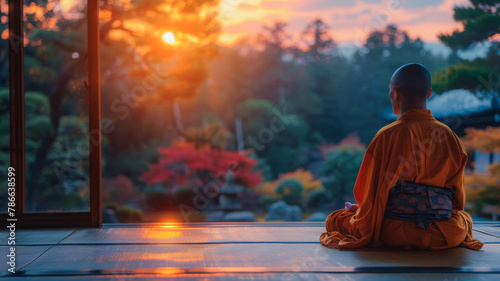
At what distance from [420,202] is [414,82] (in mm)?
642

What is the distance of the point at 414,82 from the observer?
245 cm

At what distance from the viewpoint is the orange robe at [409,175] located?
238cm

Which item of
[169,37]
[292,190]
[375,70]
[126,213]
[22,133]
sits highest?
[169,37]

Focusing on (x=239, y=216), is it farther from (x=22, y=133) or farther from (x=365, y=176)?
(x=365, y=176)

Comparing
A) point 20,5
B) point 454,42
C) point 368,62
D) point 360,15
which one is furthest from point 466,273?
point 360,15

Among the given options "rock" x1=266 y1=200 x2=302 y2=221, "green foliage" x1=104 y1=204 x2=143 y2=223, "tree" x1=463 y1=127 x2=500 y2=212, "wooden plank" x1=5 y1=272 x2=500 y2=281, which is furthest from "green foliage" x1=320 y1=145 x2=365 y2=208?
"wooden plank" x1=5 y1=272 x2=500 y2=281

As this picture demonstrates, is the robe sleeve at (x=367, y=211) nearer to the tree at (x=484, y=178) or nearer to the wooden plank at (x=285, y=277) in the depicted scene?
the wooden plank at (x=285, y=277)

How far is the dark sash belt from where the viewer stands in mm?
2410

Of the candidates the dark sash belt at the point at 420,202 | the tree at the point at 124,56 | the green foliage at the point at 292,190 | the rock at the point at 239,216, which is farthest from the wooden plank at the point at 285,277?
the green foliage at the point at 292,190

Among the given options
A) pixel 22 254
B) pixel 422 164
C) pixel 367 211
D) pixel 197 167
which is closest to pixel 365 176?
pixel 367 211

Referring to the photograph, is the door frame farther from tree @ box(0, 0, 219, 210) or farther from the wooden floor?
tree @ box(0, 0, 219, 210)

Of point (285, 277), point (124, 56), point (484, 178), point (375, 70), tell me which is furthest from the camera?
point (124, 56)

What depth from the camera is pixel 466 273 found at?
6.61ft

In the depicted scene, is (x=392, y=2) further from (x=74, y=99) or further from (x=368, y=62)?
(x=74, y=99)
